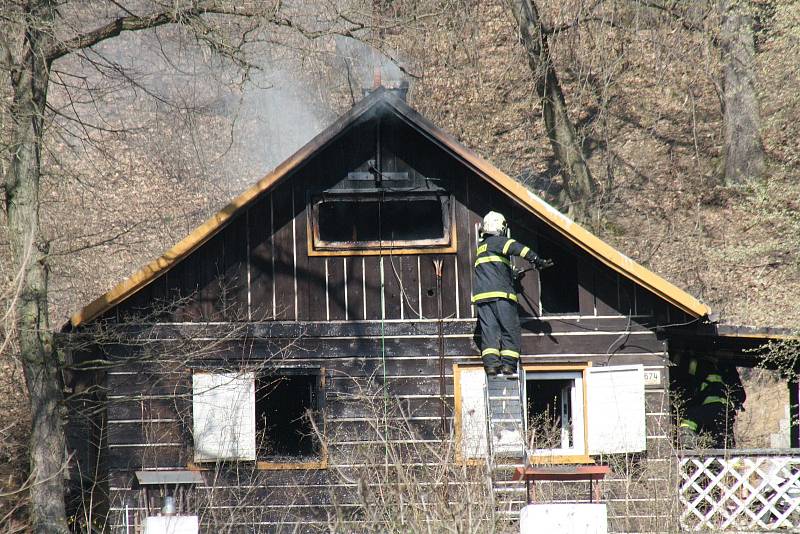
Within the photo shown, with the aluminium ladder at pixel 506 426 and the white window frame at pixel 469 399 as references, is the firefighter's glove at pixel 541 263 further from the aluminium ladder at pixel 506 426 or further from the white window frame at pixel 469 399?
the white window frame at pixel 469 399

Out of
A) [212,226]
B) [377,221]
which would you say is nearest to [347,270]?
[377,221]

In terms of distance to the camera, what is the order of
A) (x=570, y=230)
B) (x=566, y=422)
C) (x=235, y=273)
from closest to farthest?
1. (x=570, y=230)
2. (x=235, y=273)
3. (x=566, y=422)

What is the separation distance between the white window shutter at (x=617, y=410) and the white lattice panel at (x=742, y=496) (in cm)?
65

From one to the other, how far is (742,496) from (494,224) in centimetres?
450

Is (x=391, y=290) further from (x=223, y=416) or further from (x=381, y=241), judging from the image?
(x=223, y=416)

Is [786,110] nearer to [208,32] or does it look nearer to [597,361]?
[597,361]

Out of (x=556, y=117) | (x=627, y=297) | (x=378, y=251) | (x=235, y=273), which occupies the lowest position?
(x=627, y=297)

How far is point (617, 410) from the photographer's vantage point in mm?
Result: 11383

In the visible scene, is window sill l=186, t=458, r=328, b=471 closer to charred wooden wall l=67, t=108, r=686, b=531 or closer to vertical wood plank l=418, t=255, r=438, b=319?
charred wooden wall l=67, t=108, r=686, b=531

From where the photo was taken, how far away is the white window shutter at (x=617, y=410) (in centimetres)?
1138

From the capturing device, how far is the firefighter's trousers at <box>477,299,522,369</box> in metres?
11.0

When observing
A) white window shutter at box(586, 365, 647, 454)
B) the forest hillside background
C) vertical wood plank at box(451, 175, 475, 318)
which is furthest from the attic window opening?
the forest hillside background

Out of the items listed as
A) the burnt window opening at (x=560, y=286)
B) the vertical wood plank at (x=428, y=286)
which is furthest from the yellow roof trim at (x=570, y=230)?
Result: the burnt window opening at (x=560, y=286)

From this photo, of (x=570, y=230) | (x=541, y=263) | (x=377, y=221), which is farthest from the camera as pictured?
(x=377, y=221)
